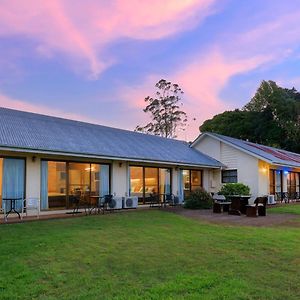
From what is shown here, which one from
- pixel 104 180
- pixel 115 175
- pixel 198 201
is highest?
pixel 115 175

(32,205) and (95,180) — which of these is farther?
(95,180)

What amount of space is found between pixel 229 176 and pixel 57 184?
12198mm

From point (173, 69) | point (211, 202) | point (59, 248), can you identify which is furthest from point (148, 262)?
point (173, 69)

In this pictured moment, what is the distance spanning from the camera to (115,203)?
54.2ft

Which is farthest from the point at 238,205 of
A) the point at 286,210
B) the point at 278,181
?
the point at 278,181

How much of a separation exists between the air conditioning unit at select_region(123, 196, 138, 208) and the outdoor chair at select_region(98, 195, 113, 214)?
0.94 metres

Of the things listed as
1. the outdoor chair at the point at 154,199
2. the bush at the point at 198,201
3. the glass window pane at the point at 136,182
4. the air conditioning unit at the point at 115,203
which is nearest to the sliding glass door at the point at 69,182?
the air conditioning unit at the point at 115,203

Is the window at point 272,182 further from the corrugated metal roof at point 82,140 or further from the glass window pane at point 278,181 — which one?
the corrugated metal roof at point 82,140

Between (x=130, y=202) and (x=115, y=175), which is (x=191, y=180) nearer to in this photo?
(x=130, y=202)

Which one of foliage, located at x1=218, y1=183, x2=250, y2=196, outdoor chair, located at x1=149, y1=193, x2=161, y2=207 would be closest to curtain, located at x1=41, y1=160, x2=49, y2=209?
outdoor chair, located at x1=149, y1=193, x2=161, y2=207

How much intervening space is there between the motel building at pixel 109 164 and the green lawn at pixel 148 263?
412 cm

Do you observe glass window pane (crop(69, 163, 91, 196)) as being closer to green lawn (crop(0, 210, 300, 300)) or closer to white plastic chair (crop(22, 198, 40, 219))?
white plastic chair (crop(22, 198, 40, 219))

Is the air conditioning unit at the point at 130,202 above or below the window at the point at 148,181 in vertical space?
below

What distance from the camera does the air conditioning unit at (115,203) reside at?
53.5 feet
